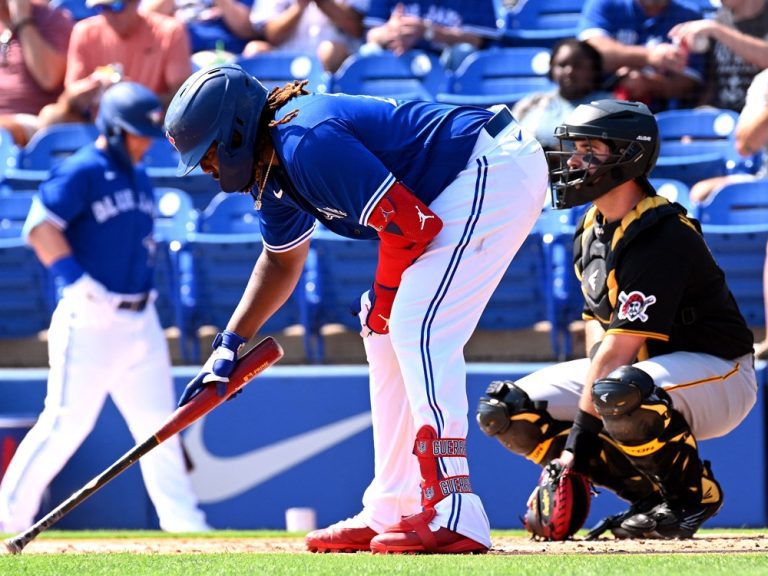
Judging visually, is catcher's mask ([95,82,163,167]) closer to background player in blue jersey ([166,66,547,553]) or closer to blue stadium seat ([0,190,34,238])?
blue stadium seat ([0,190,34,238])

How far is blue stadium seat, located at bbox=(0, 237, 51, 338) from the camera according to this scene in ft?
25.5

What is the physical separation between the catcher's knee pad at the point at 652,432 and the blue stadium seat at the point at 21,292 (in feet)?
14.0

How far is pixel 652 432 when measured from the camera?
4.45 meters

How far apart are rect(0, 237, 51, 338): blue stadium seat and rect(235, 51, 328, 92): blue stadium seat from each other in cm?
212

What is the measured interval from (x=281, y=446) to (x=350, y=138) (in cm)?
365

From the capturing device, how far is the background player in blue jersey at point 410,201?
12.7 feet

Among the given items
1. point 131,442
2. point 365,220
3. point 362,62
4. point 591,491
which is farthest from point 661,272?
point 362,62

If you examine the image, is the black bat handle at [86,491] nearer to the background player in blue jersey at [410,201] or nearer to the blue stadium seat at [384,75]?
the background player in blue jersey at [410,201]

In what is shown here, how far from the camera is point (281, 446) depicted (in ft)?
23.8

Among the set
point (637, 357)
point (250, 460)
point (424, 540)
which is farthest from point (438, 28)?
point (424, 540)

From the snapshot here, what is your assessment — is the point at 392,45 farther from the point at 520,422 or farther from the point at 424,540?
the point at 424,540

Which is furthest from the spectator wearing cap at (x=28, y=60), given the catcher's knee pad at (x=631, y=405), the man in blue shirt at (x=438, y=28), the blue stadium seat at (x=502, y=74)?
the catcher's knee pad at (x=631, y=405)

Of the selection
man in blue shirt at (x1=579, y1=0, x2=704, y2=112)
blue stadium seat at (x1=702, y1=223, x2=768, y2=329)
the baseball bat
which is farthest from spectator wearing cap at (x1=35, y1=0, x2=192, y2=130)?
the baseball bat

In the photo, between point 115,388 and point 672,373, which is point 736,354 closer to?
point 672,373
